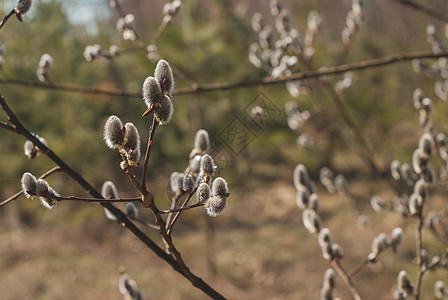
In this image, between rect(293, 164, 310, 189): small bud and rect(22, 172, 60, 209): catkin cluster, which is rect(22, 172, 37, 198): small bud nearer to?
rect(22, 172, 60, 209): catkin cluster

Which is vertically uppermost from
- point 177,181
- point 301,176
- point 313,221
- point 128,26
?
point 128,26

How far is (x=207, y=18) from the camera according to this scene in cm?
655

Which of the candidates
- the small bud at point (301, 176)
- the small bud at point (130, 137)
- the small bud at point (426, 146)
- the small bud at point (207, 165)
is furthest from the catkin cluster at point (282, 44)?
the small bud at point (130, 137)

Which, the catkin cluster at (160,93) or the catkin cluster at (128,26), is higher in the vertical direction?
the catkin cluster at (128,26)

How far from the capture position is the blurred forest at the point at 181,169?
4094 mm

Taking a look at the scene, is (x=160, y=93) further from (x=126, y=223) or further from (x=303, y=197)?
(x=303, y=197)

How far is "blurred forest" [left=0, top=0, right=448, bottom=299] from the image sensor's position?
161 inches

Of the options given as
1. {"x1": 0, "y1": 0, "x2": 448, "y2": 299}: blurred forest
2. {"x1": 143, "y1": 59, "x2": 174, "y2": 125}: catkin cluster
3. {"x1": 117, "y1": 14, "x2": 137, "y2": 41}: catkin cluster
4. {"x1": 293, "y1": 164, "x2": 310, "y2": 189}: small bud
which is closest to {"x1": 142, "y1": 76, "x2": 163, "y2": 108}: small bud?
{"x1": 143, "y1": 59, "x2": 174, "y2": 125}: catkin cluster

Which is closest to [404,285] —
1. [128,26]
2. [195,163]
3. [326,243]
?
[326,243]

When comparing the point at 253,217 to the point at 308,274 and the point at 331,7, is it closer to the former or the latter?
the point at 308,274

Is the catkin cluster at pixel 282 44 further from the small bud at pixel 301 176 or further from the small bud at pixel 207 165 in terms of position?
the small bud at pixel 207 165

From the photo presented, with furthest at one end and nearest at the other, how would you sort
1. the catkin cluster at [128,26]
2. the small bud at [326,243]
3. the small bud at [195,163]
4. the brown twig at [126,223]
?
the catkin cluster at [128,26], the small bud at [326,243], the small bud at [195,163], the brown twig at [126,223]

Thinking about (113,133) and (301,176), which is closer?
(113,133)

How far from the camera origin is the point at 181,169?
544 cm
